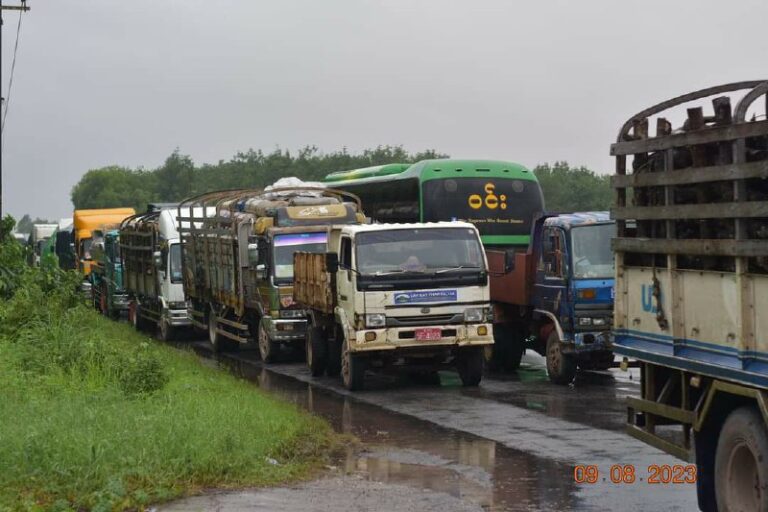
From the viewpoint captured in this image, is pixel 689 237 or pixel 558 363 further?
pixel 558 363

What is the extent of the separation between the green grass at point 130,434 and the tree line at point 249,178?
188 feet

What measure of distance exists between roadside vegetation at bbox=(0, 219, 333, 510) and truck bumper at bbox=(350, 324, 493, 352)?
5.78ft

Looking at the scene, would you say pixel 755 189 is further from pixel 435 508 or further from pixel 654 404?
pixel 435 508

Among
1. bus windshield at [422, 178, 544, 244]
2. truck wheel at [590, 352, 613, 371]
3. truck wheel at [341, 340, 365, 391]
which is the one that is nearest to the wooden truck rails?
bus windshield at [422, 178, 544, 244]

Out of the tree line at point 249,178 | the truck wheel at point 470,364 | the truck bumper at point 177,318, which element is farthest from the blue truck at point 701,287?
the tree line at point 249,178

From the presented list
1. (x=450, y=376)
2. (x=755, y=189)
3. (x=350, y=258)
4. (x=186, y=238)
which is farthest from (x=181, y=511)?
(x=186, y=238)

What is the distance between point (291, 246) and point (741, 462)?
592 inches

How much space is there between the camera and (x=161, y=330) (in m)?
30.9

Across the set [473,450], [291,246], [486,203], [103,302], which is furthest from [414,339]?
[103,302]

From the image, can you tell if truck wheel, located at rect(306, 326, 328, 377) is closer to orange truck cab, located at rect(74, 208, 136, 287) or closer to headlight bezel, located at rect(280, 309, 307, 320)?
headlight bezel, located at rect(280, 309, 307, 320)

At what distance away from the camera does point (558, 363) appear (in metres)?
18.4

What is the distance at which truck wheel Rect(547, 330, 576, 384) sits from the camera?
1830cm

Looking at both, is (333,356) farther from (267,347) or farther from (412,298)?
(267,347)

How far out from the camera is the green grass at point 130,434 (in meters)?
9.96
